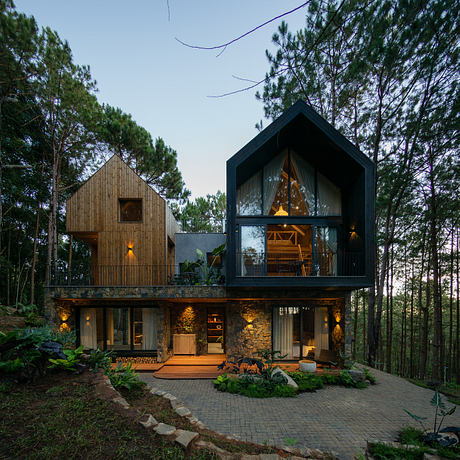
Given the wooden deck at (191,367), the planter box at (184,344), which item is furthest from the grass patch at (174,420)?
the planter box at (184,344)

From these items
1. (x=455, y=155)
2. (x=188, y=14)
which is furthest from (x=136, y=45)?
(x=455, y=155)

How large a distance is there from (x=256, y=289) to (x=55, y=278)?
766 centimetres

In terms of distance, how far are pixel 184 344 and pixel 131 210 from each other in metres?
6.47

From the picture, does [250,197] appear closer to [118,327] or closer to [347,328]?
[347,328]

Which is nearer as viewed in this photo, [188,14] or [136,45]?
[188,14]

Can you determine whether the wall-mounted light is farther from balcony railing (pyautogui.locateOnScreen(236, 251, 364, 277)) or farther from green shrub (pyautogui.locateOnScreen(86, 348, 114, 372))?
green shrub (pyautogui.locateOnScreen(86, 348, 114, 372))

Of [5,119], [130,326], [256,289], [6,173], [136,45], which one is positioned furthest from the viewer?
[6,173]

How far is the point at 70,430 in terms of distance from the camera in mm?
2742

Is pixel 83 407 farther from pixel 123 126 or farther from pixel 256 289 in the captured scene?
pixel 123 126

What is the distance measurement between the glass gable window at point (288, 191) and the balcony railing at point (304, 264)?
64.8 inches

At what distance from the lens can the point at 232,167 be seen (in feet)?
25.6

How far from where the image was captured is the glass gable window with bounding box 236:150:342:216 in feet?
28.3

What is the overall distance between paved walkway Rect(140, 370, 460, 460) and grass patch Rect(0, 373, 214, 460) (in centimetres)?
190

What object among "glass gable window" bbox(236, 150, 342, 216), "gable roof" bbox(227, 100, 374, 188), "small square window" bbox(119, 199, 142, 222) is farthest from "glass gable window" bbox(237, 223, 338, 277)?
"small square window" bbox(119, 199, 142, 222)
